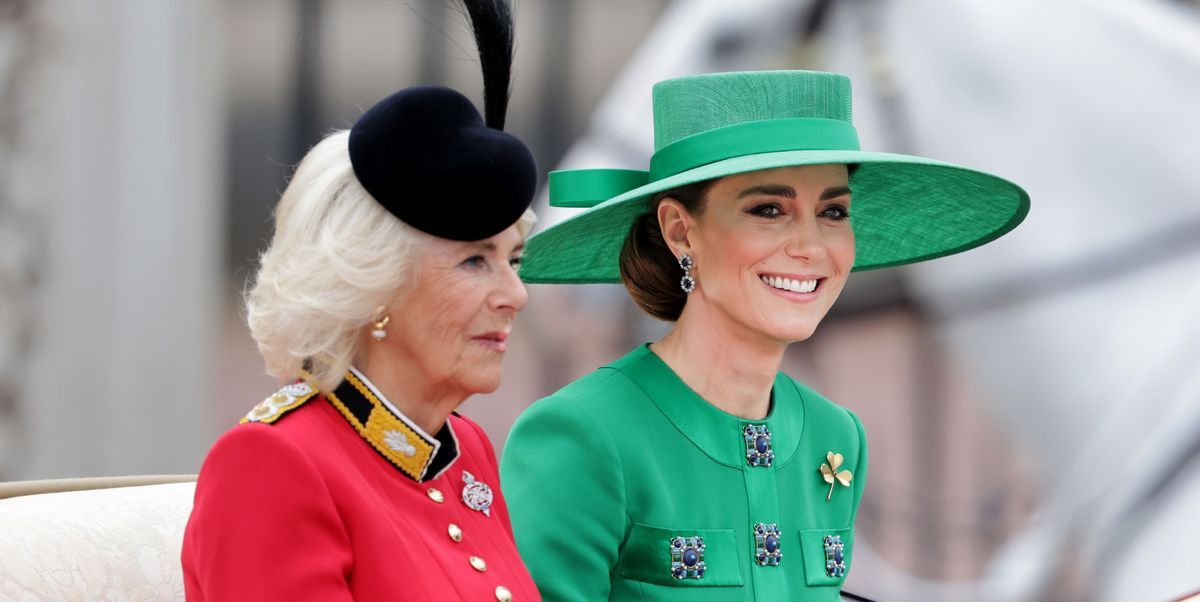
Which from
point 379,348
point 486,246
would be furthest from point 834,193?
point 379,348

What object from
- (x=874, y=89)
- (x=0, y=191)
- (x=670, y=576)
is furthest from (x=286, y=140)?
(x=670, y=576)

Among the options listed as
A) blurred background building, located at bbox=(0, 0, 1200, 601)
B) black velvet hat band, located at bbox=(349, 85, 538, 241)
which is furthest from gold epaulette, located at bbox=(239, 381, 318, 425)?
blurred background building, located at bbox=(0, 0, 1200, 601)

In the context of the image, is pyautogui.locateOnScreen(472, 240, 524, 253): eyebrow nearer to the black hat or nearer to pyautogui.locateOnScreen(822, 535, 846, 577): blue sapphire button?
the black hat

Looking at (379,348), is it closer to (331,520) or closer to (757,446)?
(331,520)

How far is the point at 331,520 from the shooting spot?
1.30 meters

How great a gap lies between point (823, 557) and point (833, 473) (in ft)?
0.46

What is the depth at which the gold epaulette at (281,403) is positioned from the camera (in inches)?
52.1

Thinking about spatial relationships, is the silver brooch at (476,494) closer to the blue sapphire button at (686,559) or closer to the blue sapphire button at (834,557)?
the blue sapphire button at (686,559)

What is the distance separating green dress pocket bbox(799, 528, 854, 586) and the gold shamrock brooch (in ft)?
0.24

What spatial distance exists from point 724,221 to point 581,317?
191 centimetres

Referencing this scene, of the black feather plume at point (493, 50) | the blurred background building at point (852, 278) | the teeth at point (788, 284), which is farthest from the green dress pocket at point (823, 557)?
the blurred background building at point (852, 278)

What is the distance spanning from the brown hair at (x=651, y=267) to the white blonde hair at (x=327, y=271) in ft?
2.12

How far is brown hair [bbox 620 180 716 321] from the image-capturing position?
6.57ft

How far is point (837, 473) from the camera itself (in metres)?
2.00
